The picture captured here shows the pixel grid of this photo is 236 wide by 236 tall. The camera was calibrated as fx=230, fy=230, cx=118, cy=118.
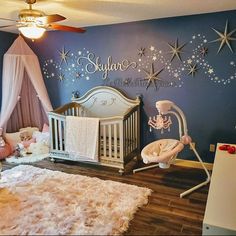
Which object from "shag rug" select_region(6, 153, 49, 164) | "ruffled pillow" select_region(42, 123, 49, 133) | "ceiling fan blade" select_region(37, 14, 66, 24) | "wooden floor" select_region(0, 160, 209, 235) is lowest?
"wooden floor" select_region(0, 160, 209, 235)

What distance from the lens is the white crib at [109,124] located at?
340 cm

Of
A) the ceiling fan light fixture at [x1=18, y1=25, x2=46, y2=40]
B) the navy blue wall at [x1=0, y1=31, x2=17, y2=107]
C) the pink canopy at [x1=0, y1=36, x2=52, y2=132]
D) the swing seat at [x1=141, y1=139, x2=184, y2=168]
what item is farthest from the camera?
the navy blue wall at [x1=0, y1=31, x2=17, y2=107]

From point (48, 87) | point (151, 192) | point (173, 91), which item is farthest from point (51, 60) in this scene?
point (151, 192)

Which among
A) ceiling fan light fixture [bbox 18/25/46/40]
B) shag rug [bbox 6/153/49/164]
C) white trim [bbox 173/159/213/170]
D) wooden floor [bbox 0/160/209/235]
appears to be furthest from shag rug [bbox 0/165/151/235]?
ceiling fan light fixture [bbox 18/25/46/40]

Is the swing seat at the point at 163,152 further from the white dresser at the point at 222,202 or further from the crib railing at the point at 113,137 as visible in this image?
the white dresser at the point at 222,202

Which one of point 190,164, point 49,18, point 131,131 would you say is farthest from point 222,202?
point 49,18

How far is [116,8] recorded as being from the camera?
2916 mm

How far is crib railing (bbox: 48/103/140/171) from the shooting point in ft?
11.0

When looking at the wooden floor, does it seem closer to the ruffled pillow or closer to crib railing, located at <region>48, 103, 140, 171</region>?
crib railing, located at <region>48, 103, 140, 171</region>

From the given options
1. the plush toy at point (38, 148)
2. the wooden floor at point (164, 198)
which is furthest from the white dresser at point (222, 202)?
the plush toy at point (38, 148)

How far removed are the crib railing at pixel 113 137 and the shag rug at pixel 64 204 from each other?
1.48 ft

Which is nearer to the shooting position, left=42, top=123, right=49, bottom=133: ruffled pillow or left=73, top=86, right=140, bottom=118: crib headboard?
left=73, top=86, right=140, bottom=118: crib headboard

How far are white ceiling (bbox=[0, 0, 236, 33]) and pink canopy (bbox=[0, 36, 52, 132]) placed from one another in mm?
888

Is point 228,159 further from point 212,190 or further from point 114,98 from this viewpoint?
point 114,98
